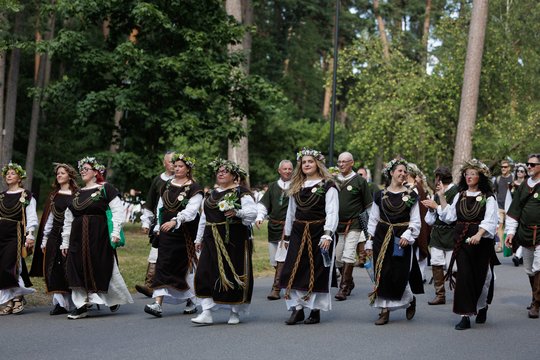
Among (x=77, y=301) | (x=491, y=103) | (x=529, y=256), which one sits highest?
(x=491, y=103)

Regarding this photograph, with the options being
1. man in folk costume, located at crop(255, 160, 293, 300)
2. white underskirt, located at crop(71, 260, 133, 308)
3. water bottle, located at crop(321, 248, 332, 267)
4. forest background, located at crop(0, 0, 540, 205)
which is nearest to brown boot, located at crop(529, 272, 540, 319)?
water bottle, located at crop(321, 248, 332, 267)

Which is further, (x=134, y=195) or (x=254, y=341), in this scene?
(x=134, y=195)

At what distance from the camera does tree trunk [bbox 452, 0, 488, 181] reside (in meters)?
28.1

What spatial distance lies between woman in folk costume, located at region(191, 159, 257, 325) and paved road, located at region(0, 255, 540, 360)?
287mm

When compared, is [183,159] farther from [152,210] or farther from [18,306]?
[18,306]

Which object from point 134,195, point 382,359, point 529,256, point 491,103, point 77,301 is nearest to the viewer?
point 382,359

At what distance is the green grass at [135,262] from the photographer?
14.8m

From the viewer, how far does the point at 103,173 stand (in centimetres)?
1284

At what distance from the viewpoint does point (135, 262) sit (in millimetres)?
18891

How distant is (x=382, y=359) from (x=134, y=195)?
1536 cm

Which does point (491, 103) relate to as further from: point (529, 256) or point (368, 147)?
point (529, 256)

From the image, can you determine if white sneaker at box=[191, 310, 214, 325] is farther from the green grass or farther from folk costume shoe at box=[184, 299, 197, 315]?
the green grass

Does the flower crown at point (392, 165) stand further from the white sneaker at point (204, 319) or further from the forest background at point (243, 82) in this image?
the forest background at point (243, 82)

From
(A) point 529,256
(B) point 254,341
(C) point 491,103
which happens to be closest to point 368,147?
(C) point 491,103
